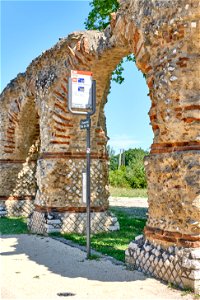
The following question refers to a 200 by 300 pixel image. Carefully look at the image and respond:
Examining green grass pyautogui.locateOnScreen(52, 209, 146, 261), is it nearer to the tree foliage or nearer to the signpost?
the signpost

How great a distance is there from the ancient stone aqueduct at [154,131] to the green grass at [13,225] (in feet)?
1.59

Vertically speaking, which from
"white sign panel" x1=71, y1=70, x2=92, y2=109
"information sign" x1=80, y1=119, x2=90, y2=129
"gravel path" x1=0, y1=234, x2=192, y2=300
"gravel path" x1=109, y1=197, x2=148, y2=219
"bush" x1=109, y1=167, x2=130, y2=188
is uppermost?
"white sign panel" x1=71, y1=70, x2=92, y2=109

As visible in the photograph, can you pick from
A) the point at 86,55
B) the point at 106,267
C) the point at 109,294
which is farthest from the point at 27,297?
the point at 86,55

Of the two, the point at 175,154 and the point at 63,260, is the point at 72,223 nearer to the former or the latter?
the point at 63,260

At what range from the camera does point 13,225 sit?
10.9m

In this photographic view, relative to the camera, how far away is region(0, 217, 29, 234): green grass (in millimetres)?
9875

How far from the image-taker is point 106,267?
602 centimetres

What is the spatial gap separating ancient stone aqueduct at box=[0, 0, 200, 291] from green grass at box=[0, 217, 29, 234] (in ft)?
1.59

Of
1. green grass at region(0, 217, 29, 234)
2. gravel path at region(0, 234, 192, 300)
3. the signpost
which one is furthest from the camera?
green grass at region(0, 217, 29, 234)

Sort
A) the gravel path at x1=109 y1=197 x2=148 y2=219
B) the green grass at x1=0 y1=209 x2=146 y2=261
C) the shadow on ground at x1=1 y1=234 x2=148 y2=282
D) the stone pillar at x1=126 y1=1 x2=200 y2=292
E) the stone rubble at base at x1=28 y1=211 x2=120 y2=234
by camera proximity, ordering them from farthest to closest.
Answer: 1. the gravel path at x1=109 y1=197 x2=148 y2=219
2. the stone rubble at base at x1=28 y1=211 x2=120 y2=234
3. the green grass at x1=0 y1=209 x2=146 y2=261
4. the shadow on ground at x1=1 y1=234 x2=148 y2=282
5. the stone pillar at x1=126 y1=1 x2=200 y2=292

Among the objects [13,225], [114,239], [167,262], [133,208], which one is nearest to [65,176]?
[114,239]

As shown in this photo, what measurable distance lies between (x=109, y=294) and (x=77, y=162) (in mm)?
4689

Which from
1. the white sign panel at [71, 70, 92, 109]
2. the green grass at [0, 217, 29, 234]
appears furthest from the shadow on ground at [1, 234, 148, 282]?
the white sign panel at [71, 70, 92, 109]

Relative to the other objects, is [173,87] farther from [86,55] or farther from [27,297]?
[86,55]
